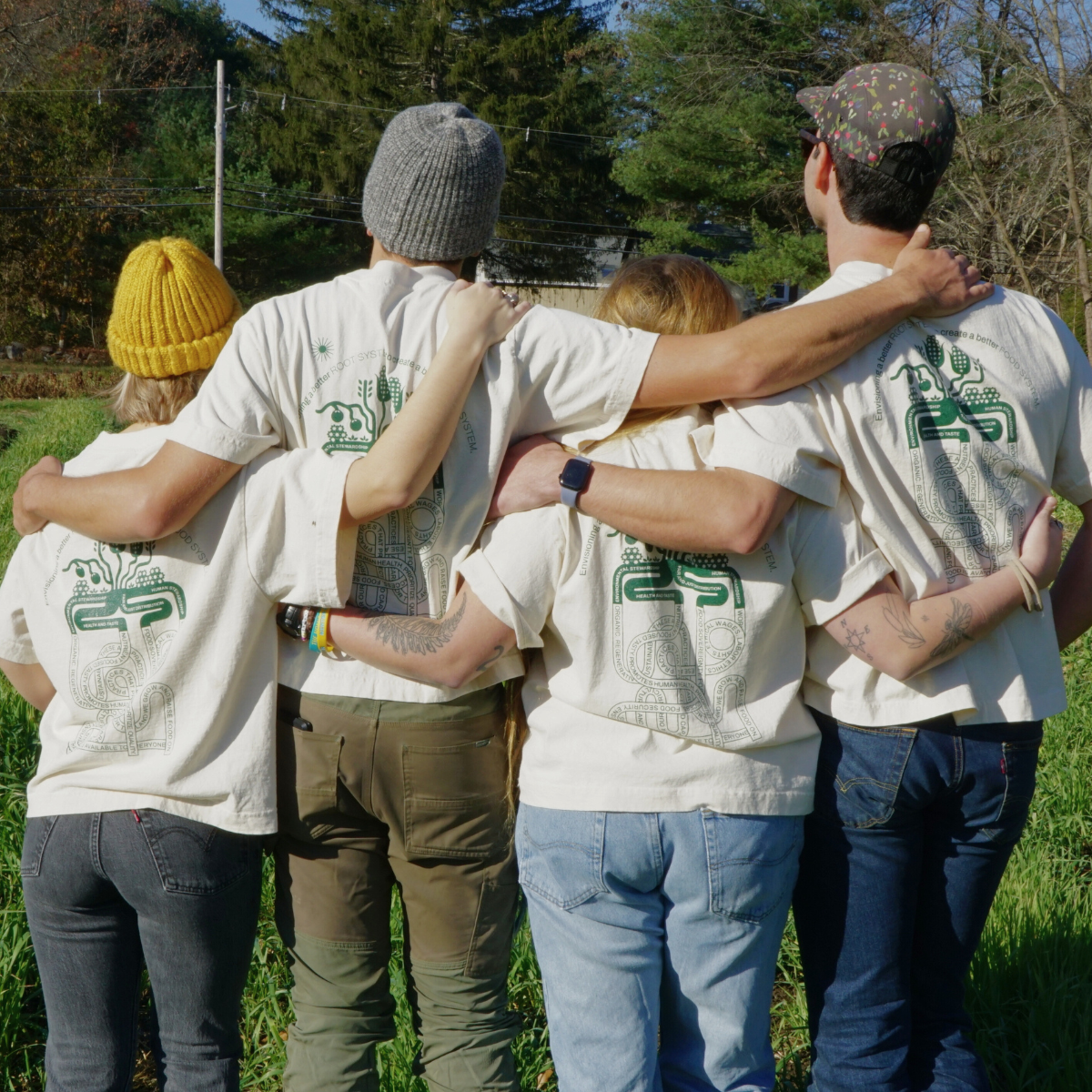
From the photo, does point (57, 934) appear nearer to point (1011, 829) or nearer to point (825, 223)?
point (1011, 829)

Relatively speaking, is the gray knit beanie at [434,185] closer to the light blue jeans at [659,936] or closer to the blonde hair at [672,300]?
the blonde hair at [672,300]

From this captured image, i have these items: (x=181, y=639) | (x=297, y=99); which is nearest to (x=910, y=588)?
(x=181, y=639)

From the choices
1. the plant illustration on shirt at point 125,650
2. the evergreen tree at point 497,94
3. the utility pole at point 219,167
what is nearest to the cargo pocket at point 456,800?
the plant illustration on shirt at point 125,650

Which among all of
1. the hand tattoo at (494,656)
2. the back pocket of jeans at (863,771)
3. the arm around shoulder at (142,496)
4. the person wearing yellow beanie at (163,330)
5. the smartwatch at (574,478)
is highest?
the person wearing yellow beanie at (163,330)

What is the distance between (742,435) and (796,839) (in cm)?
68

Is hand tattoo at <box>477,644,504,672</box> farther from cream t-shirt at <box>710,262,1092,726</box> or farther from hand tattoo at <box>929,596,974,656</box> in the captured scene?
hand tattoo at <box>929,596,974,656</box>

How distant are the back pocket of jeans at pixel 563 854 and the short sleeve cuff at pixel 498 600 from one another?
11.3 inches

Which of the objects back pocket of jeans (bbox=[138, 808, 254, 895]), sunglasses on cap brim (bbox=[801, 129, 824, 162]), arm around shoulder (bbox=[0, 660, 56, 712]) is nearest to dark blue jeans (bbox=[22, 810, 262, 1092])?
back pocket of jeans (bbox=[138, 808, 254, 895])

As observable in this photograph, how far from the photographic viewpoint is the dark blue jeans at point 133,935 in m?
1.81

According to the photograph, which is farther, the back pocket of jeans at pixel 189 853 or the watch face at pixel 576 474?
the back pocket of jeans at pixel 189 853

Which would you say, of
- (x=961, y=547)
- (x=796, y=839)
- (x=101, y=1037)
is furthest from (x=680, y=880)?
(x=101, y=1037)

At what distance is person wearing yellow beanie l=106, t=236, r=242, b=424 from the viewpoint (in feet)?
6.37

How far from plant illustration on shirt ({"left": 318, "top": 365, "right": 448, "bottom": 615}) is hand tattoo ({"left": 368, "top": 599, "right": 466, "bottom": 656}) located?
6 centimetres

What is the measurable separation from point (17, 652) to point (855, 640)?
149cm
